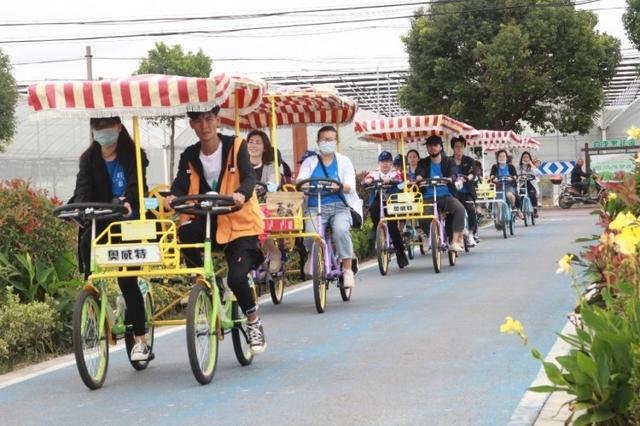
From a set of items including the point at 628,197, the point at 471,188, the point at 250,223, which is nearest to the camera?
the point at 628,197

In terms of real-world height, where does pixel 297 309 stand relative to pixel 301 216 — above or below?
below

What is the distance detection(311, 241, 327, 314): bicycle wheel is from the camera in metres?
12.2

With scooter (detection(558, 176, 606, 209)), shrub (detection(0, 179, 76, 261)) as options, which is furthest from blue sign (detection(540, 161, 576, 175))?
shrub (detection(0, 179, 76, 261))

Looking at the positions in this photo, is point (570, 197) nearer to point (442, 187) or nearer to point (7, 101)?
point (7, 101)

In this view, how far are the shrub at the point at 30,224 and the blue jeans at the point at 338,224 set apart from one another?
2.91m

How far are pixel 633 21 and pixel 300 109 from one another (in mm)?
26543

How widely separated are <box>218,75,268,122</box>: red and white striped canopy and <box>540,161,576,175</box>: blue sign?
106 ft

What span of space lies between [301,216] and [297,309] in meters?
1.04

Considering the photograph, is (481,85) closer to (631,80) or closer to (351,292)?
(631,80)

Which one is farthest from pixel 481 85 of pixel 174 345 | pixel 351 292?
pixel 174 345

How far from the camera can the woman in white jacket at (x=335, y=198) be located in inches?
508

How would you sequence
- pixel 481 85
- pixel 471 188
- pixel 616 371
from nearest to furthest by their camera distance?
pixel 616 371
pixel 471 188
pixel 481 85

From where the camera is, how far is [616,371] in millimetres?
5258

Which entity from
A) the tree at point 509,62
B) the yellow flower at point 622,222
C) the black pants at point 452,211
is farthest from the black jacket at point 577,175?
the yellow flower at point 622,222
